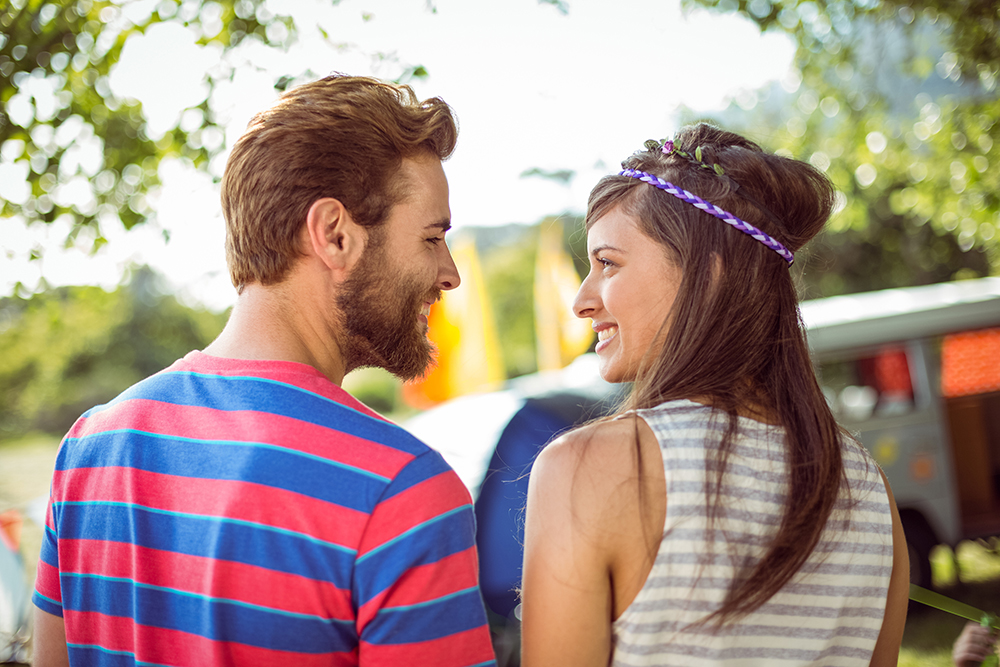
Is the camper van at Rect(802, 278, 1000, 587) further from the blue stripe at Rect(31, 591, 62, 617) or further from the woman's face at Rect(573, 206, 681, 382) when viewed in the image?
the blue stripe at Rect(31, 591, 62, 617)

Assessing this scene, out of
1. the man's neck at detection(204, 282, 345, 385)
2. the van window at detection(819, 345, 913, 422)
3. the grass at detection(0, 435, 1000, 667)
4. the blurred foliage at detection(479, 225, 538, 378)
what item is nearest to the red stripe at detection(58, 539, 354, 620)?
the man's neck at detection(204, 282, 345, 385)

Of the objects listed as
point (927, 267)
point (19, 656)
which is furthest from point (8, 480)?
point (927, 267)

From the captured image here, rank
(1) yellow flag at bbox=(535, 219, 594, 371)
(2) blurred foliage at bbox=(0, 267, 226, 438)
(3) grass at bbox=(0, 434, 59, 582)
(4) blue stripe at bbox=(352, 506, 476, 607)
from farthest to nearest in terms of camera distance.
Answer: (2) blurred foliage at bbox=(0, 267, 226, 438), (1) yellow flag at bbox=(535, 219, 594, 371), (3) grass at bbox=(0, 434, 59, 582), (4) blue stripe at bbox=(352, 506, 476, 607)

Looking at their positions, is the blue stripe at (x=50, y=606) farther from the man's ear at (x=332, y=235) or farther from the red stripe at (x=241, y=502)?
the man's ear at (x=332, y=235)

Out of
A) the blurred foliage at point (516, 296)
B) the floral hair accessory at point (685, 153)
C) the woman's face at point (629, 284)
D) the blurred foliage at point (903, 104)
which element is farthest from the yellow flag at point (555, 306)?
the blurred foliage at point (516, 296)

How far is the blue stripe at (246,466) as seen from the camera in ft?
3.59

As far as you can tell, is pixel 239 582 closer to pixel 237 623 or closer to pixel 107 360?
pixel 237 623

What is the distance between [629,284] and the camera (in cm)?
146

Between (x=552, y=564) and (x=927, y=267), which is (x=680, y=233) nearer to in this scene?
(x=552, y=564)

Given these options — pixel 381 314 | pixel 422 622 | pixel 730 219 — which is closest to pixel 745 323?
pixel 730 219

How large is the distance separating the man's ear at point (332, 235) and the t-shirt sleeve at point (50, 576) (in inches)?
27.6

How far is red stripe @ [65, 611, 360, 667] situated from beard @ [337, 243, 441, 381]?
0.54m

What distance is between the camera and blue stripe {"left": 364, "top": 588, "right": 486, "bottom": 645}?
1070 millimetres

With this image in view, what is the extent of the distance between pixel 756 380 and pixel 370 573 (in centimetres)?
79
